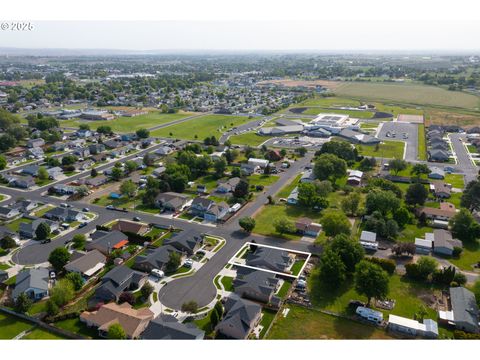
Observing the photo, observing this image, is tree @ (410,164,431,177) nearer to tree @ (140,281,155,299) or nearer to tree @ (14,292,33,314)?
tree @ (140,281,155,299)

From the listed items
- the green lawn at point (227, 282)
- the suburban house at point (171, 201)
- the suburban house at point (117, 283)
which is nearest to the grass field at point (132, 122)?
the suburban house at point (171, 201)

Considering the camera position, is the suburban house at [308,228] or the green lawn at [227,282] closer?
the green lawn at [227,282]

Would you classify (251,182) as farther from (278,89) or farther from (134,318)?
(278,89)

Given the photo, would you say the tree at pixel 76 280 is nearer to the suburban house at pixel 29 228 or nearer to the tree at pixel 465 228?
the suburban house at pixel 29 228

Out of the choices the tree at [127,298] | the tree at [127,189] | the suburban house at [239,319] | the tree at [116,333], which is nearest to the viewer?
the tree at [116,333]

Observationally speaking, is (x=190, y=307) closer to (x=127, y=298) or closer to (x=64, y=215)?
(x=127, y=298)

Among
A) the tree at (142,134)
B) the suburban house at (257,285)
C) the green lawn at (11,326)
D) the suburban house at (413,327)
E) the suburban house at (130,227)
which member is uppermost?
the tree at (142,134)

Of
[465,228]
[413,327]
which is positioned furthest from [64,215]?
[465,228]
